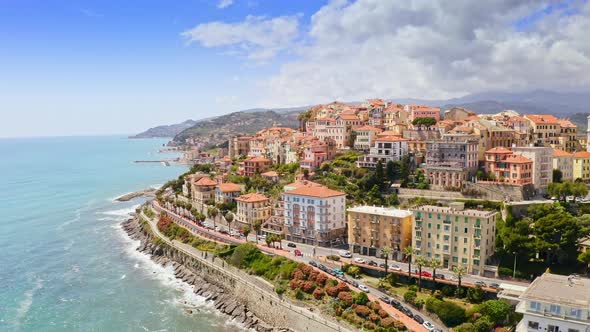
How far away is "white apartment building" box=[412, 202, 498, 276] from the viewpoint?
4159cm

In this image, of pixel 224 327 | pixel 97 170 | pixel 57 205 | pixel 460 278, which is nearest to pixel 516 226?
pixel 460 278

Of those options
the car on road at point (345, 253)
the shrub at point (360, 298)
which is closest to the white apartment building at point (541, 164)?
the car on road at point (345, 253)

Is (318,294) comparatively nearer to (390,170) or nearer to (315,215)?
(315,215)

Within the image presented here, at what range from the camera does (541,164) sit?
5528cm

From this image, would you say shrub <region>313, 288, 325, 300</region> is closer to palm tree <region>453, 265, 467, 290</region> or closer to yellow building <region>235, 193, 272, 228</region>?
palm tree <region>453, 265, 467, 290</region>

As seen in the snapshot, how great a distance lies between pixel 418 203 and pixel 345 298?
777 inches

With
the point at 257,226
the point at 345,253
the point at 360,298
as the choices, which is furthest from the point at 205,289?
the point at 360,298

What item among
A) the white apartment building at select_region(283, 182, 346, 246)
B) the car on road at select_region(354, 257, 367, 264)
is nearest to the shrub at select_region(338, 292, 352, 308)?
the car on road at select_region(354, 257, 367, 264)

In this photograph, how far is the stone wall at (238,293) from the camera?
132 feet

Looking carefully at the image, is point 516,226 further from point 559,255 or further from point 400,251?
point 400,251

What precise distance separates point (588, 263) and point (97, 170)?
15934cm

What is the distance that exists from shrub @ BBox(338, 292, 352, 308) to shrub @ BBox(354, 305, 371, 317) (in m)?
1.21

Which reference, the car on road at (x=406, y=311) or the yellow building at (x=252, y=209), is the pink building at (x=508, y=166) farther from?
the yellow building at (x=252, y=209)

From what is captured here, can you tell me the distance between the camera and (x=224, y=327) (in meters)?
42.7
